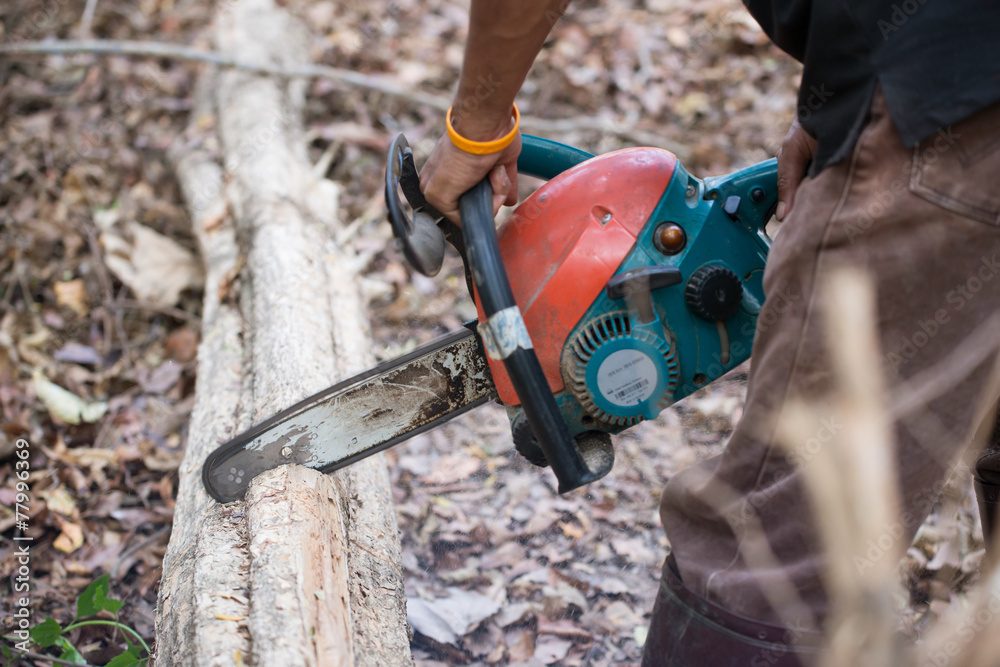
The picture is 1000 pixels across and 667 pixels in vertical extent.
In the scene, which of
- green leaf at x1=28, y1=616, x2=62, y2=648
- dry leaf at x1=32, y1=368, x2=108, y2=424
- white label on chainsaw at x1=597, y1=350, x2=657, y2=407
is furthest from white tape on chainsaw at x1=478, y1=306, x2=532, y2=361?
dry leaf at x1=32, y1=368, x2=108, y2=424

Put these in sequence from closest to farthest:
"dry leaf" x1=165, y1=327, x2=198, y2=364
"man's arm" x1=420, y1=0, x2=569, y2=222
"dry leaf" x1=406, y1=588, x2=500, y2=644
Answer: "man's arm" x1=420, y1=0, x2=569, y2=222
"dry leaf" x1=406, y1=588, x2=500, y2=644
"dry leaf" x1=165, y1=327, x2=198, y2=364

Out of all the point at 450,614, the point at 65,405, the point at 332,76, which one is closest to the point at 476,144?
the point at 450,614

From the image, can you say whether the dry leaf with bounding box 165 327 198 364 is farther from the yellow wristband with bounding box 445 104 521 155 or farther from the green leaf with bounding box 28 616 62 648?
the yellow wristband with bounding box 445 104 521 155

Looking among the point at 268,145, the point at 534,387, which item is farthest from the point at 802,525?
the point at 268,145

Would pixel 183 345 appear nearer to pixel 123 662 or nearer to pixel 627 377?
pixel 123 662

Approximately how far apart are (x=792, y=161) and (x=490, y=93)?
24.1 inches

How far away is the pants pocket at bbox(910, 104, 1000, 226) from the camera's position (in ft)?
3.12

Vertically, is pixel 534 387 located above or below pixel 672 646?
above

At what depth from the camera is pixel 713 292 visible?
4.73 feet

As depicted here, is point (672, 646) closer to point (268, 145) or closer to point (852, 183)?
point (852, 183)

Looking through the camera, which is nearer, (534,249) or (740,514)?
(740,514)

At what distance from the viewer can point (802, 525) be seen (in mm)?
1091

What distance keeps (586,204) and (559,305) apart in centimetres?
21

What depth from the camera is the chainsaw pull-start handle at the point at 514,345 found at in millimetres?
1271
